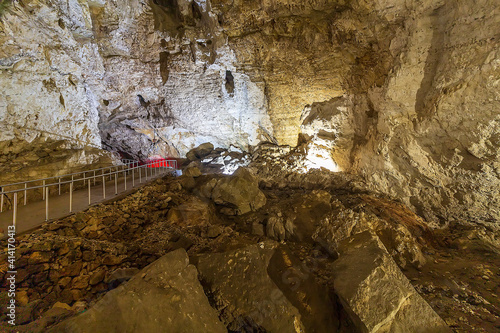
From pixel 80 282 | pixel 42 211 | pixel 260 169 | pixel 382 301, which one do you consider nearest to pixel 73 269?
pixel 80 282

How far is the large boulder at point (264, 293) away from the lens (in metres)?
2.88

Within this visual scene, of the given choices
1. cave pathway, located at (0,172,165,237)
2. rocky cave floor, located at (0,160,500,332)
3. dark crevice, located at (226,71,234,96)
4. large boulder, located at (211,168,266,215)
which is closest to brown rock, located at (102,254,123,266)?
rocky cave floor, located at (0,160,500,332)

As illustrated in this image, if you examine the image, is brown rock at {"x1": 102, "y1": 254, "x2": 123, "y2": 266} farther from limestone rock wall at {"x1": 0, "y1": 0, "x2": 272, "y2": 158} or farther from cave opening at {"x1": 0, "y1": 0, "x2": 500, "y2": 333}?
limestone rock wall at {"x1": 0, "y1": 0, "x2": 272, "y2": 158}

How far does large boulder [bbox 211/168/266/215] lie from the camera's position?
6.38 meters

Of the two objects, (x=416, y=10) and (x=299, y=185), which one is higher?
(x=416, y=10)

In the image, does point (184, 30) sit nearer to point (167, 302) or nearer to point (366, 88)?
point (366, 88)

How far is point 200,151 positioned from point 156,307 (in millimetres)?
11874

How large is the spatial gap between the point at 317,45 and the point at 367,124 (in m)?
3.36

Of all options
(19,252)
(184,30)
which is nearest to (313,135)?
(184,30)

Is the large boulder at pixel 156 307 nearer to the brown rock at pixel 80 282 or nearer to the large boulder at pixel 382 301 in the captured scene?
the brown rock at pixel 80 282

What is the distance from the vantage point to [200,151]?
13.8 metres

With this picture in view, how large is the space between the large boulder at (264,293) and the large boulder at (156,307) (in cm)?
34

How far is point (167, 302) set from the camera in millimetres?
2477

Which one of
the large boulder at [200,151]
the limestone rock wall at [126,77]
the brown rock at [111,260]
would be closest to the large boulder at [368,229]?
the brown rock at [111,260]
